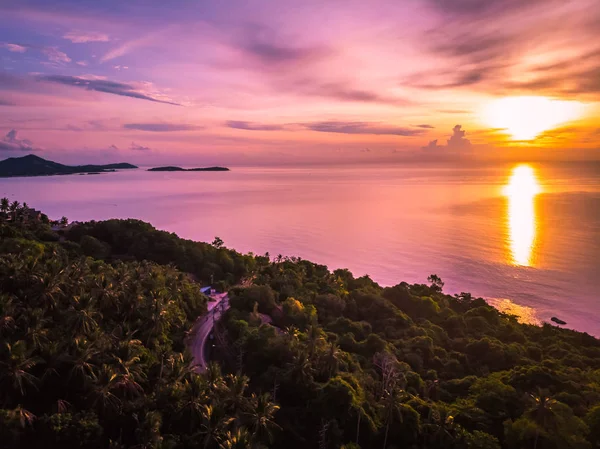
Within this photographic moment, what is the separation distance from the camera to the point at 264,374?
33.3 meters

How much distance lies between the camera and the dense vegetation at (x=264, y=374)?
24.0 meters

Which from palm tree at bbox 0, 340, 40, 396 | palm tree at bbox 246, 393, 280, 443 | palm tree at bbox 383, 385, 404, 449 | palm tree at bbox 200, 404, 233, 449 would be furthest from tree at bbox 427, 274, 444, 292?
palm tree at bbox 0, 340, 40, 396

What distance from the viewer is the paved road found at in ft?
121

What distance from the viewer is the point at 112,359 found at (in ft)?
88.6

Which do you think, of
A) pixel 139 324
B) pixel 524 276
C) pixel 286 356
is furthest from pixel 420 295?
pixel 139 324

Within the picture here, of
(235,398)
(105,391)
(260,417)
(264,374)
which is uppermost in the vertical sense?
(105,391)

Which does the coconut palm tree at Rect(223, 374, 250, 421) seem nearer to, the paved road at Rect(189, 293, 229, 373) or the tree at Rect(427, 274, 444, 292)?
the paved road at Rect(189, 293, 229, 373)

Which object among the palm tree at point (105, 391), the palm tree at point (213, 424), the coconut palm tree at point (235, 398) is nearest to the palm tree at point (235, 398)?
the coconut palm tree at point (235, 398)

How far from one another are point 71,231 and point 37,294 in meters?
48.5

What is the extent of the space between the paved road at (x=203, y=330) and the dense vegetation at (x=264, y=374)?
126 centimetres

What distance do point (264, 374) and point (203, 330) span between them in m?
11.4

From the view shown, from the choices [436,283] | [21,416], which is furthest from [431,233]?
[21,416]

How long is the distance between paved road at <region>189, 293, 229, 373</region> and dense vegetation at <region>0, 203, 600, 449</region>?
1262 mm

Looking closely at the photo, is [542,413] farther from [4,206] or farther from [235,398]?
[4,206]
